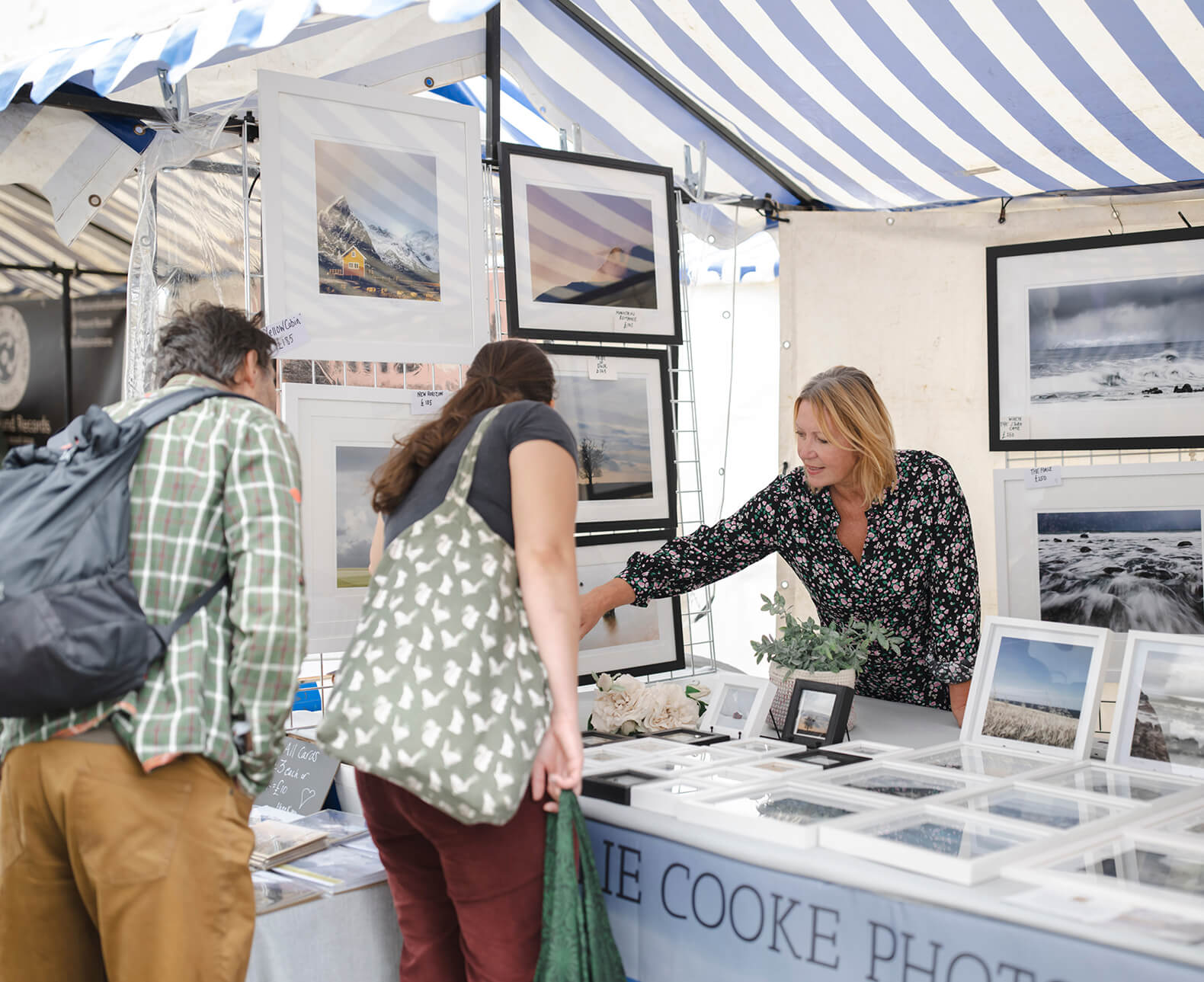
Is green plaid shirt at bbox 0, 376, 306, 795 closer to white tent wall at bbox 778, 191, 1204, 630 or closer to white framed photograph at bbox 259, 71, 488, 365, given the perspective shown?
white framed photograph at bbox 259, 71, 488, 365

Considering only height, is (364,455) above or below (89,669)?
above

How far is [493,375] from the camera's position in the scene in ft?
5.24

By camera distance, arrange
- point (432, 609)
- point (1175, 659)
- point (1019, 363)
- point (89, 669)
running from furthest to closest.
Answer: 1. point (1019, 363)
2. point (1175, 659)
3. point (432, 609)
4. point (89, 669)

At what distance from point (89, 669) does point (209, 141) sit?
5.60 feet

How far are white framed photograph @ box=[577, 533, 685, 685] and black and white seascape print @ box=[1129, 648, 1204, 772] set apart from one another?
4.15 ft

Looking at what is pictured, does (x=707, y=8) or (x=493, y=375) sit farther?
(x=707, y=8)

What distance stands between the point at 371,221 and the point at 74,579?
1310 millimetres

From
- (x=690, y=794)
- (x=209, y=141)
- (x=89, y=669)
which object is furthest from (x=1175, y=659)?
(x=209, y=141)

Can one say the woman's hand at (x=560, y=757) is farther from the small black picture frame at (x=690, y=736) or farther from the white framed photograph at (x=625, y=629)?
the white framed photograph at (x=625, y=629)

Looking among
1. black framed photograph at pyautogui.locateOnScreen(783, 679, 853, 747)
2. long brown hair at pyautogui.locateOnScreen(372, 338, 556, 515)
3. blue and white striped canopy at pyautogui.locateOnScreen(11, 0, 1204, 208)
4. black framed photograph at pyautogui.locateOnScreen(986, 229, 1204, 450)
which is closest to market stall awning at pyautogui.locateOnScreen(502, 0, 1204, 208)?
blue and white striped canopy at pyautogui.locateOnScreen(11, 0, 1204, 208)

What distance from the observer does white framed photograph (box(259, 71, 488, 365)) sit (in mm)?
2234

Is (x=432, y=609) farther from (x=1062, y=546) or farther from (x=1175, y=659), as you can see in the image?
(x=1062, y=546)

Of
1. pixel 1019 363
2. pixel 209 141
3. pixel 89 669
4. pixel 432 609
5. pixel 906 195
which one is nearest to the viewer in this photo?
Result: pixel 89 669

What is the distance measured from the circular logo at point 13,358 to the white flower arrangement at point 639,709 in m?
3.51
